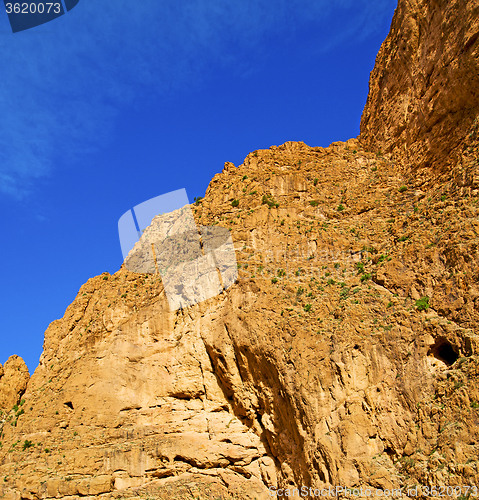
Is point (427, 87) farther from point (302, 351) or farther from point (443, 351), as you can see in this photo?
point (302, 351)

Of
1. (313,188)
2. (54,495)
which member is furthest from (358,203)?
(54,495)

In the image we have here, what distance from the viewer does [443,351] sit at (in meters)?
20.2

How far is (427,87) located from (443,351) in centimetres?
1868

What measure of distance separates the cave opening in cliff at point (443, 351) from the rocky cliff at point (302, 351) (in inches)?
Result: 3.7

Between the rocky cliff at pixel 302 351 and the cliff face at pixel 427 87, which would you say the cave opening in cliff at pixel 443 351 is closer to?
the rocky cliff at pixel 302 351

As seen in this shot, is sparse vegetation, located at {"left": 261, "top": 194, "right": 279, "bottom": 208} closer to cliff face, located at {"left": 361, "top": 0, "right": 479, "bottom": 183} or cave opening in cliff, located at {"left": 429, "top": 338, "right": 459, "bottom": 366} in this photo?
cliff face, located at {"left": 361, "top": 0, "right": 479, "bottom": 183}

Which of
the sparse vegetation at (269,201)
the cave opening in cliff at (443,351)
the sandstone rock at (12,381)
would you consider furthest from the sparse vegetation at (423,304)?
the sandstone rock at (12,381)

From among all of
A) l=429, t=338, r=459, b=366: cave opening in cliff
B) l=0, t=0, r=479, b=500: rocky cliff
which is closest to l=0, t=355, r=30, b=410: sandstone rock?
l=0, t=0, r=479, b=500: rocky cliff

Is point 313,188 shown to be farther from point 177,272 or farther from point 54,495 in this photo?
point 54,495

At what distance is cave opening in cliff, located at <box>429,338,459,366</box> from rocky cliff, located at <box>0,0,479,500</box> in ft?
0.31

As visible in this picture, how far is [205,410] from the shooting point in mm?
26672

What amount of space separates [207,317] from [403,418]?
44.3 feet

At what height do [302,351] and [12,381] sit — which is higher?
[12,381]

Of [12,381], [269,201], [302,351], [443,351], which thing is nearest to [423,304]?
[443,351]
